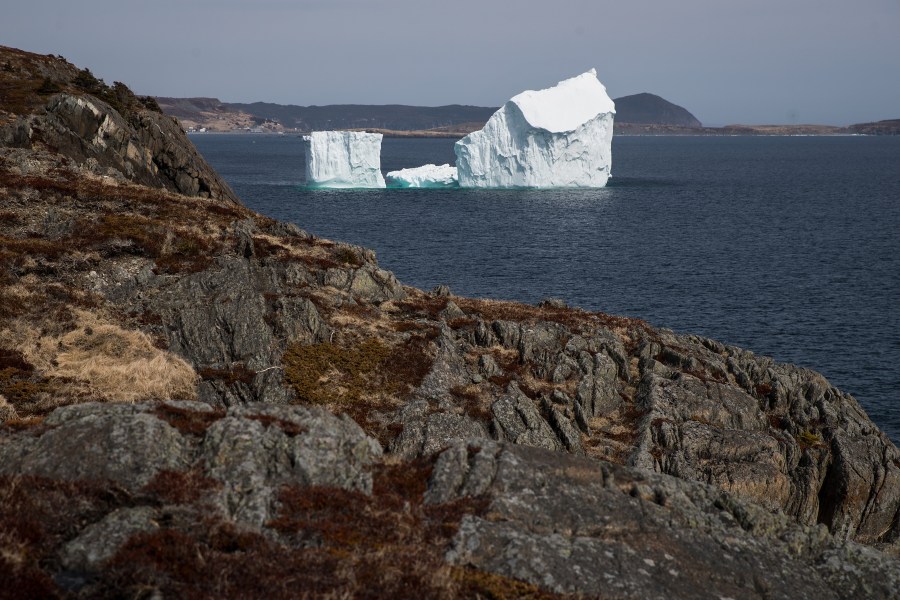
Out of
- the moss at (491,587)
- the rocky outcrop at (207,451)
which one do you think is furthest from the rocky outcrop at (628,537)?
the rocky outcrop at (207,451)

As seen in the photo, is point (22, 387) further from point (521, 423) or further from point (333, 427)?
point (521, 423)

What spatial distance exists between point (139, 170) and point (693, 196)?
118 m

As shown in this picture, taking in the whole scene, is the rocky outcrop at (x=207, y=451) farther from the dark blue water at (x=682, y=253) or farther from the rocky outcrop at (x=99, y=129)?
the dark blue water at (x=682, y=253)

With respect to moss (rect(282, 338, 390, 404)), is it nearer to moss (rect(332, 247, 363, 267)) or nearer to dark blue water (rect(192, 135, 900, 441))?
moss (rect(332, 247, 363, 267))

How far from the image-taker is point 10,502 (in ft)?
34.3

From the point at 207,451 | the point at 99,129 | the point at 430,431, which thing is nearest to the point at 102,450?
the point at 207,451

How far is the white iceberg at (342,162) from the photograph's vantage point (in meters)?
137

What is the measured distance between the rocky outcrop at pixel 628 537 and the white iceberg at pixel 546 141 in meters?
113

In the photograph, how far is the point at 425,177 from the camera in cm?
15375

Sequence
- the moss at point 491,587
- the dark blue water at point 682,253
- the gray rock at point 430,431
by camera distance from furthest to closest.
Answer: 1. the dark blue water at point 682,253
2. the gray rock at point 430,431
3. the moss at point 491,587

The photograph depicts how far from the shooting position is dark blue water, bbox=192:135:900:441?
59250mm

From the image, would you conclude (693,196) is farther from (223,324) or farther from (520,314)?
(223,324)

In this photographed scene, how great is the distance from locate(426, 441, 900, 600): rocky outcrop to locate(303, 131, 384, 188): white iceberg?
12616 cm

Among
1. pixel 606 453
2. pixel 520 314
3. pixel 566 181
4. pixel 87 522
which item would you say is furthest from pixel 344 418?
pixel 566 181
